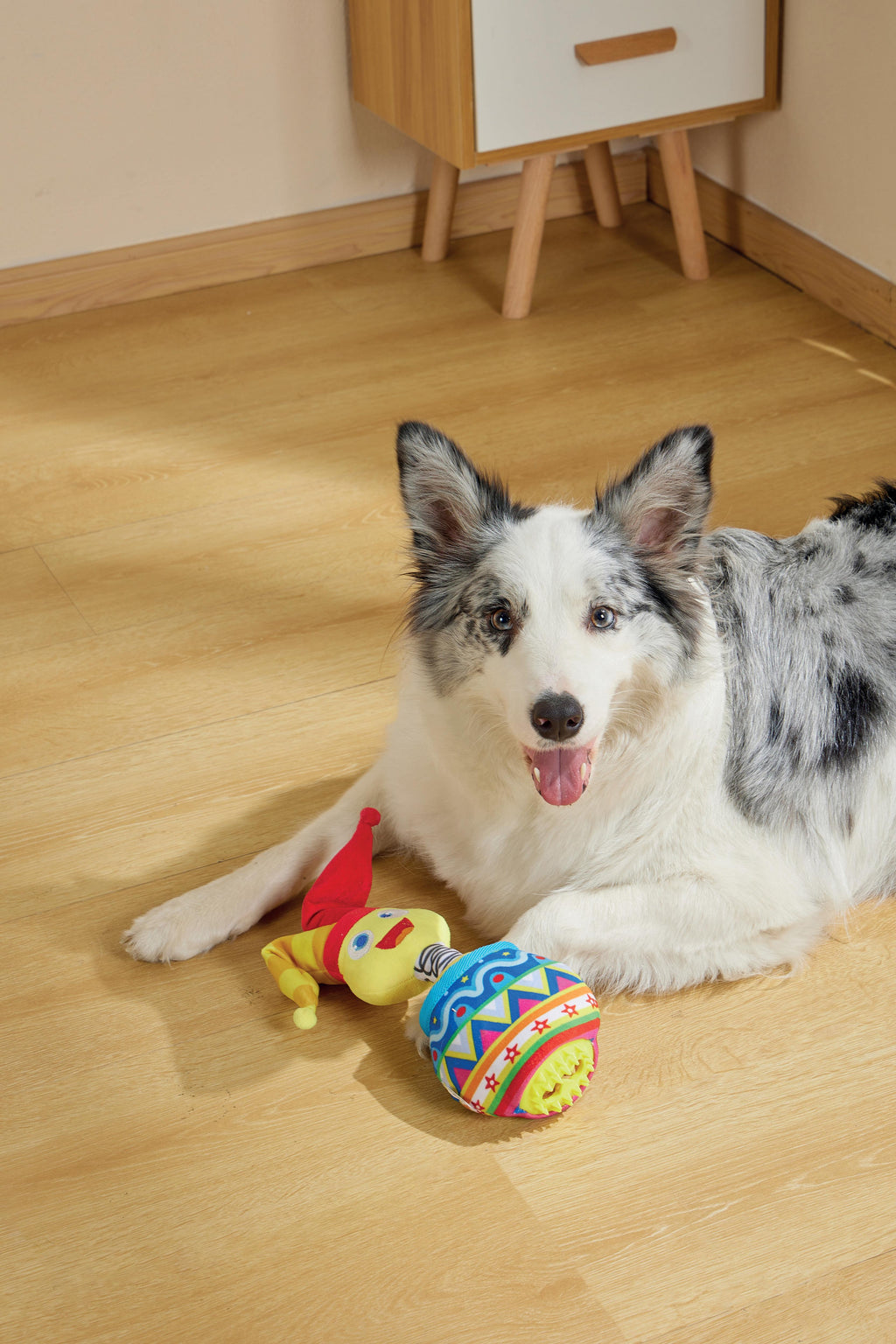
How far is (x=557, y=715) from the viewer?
1612 millimetres

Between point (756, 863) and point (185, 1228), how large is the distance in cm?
80

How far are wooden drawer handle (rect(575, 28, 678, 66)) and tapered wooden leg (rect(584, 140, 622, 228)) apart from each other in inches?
22.2

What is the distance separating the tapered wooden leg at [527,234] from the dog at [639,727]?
1849 mm

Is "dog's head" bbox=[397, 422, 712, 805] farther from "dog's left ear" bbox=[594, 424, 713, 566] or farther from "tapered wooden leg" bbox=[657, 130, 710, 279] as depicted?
"tapered wooden leg" bbox=[657, 130, 710, 279]

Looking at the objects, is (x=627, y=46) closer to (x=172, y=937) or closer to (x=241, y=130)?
(x=241, y=130)

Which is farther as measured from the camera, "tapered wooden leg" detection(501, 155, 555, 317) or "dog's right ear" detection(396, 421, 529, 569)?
"tapered wooden leg" detection(501, 155, 555, 317)

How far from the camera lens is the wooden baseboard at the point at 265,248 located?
383 cm

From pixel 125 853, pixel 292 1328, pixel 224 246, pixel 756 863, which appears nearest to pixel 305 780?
pixel 125 853

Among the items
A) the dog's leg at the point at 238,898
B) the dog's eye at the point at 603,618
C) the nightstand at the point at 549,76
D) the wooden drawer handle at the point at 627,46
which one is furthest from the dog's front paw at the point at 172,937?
the wooden drawer handle at the point at 627,46

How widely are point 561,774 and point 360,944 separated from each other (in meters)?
0.33

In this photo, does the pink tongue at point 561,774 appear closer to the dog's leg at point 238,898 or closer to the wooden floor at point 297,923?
the wooden floor at point 297,923

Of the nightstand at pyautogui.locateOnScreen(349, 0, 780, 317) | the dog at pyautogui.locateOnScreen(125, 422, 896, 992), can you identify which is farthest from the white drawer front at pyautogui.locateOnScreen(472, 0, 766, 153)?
the dog at pyautogui.locateOnScreen(125, 422, 896, 992)

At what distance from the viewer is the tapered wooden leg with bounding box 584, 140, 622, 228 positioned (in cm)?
403

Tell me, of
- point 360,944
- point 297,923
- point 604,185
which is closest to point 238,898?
point 297,923
